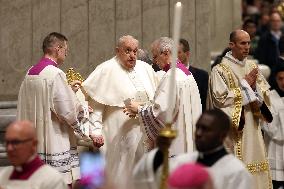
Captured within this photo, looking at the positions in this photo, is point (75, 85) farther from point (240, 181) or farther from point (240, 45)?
point (240, 181)

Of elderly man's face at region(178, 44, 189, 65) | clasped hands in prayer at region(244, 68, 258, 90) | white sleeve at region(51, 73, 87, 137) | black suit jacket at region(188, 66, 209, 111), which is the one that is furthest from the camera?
black suit jacket at region(188, 66, 209, 111)

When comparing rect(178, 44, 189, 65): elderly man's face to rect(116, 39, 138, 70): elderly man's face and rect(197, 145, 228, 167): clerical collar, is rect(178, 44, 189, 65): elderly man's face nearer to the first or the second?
rect(116, 39, 138, 70): elderly man's face

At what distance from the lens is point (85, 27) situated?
12500 millimetres

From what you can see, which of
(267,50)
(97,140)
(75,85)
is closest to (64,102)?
(97,140)

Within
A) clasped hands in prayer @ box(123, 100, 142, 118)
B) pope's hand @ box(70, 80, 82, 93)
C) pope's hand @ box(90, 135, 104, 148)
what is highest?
pope's hand @ box(70, 80, 82, 93)

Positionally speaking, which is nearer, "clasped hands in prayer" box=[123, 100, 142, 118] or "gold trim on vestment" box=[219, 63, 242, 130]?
"clasped hands in prayer" box=[123, 100, 142, 118]

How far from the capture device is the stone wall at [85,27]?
12.0 metres

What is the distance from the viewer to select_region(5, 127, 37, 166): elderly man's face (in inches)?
273

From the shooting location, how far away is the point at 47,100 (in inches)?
399

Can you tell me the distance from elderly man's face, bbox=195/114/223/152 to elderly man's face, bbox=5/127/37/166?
1.04 m

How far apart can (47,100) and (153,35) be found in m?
3.22

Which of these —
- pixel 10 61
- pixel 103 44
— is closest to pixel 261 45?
pixel 103 44

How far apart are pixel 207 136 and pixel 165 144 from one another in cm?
36

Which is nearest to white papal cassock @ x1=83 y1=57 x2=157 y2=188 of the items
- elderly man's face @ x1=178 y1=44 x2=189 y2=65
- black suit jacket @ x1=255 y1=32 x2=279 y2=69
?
elderly man's face @ x1=178 y1=44 x2=189 y2=65
